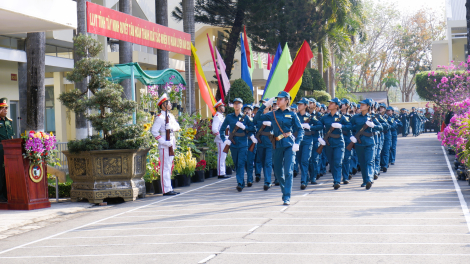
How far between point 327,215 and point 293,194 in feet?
9.03

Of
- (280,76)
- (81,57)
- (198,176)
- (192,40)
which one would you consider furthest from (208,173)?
(192,40)

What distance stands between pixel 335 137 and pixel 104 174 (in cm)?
509

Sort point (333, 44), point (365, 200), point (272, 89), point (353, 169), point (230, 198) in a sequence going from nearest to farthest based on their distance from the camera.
Result: 1. point (365, 200)
2. point (230, 198)
3. point (353, 169)
4. point (272, 89)
5. point (333, 44)

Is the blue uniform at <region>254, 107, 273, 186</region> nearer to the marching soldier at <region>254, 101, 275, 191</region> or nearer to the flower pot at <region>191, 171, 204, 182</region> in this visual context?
the marching soldier at <region>254, 101, 275, 191</region>

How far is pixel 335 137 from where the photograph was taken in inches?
492

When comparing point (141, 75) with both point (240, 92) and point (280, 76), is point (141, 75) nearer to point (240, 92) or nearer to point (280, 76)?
point (240, 92)

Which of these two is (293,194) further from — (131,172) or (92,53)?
(92,53)

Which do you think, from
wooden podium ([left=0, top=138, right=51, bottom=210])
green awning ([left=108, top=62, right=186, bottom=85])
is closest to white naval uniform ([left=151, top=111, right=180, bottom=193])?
green awning ([left=108, top=62, right=186, bottom=85])

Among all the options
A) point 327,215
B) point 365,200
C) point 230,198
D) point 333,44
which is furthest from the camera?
point 333,44

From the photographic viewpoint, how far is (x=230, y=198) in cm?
1090

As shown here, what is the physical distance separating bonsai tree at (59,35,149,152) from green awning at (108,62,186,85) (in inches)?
58.9

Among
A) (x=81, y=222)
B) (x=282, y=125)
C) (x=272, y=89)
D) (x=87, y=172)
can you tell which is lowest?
(x=81, y=222)

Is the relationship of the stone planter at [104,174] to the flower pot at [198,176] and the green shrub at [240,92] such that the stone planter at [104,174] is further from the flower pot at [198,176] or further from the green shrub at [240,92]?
the green shrub at [240,92]

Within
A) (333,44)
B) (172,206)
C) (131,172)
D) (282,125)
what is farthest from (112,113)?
(333,44)
